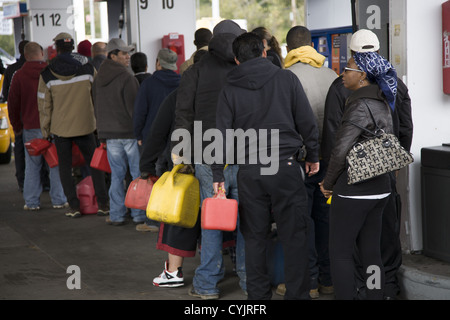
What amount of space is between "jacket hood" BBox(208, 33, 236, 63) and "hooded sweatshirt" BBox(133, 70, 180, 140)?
81.3 inches

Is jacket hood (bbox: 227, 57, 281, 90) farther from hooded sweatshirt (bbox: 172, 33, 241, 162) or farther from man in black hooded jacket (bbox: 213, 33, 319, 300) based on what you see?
hooded sweatshirt (bbox: 172, 33, 241, 162)

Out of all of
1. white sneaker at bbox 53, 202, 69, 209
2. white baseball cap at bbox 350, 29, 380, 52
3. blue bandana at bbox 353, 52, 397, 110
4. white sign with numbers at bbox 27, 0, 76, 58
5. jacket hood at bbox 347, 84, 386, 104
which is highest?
white sign with numbers at bbox 27, 0, 76, 58

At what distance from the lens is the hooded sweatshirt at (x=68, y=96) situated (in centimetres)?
855

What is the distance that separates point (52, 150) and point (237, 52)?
467 centimetres

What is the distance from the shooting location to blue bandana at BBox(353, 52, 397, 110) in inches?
178

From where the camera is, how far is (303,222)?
16.1 ft

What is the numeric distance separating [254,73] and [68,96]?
4292 mm

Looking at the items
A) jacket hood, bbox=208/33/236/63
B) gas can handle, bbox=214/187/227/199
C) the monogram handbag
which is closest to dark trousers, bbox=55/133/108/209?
jacket hood, bbox=208/33/236/63

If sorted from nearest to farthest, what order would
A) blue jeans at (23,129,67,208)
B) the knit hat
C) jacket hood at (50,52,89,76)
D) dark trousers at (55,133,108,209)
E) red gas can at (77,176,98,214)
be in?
jacket hood at (50,52,89,76)
dark trousers at (55,133,108,209)
red gas can at (77,176,98,214)
blue jeans at (23,129,67,208)
the knit hat

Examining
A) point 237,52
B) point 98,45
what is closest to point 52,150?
point 98,45

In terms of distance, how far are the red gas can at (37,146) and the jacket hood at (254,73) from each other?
4.72m

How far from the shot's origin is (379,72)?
456 centimetres
